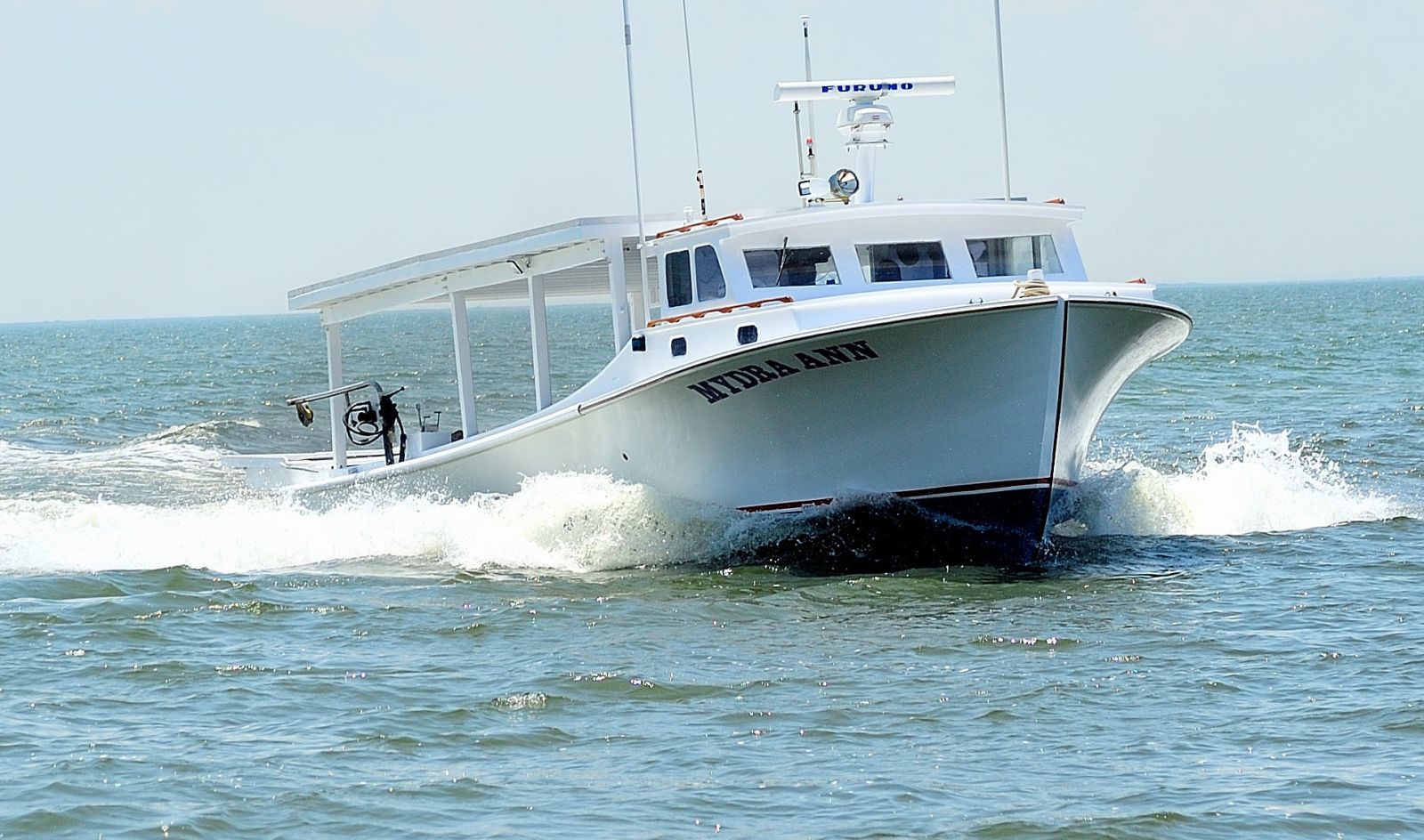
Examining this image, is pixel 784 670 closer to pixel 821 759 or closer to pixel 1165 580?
pixel 821 759

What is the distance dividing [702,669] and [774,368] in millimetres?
3543

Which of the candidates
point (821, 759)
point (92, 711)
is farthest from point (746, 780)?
point (92, 711)

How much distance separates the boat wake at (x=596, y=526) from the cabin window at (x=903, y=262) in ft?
6.65

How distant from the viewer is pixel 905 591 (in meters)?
12.9

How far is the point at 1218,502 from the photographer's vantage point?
16359mm

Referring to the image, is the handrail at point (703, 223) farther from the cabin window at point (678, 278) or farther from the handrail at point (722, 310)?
the handrail at point (722, 310)

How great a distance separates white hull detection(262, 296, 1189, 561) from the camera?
1304 centimetres

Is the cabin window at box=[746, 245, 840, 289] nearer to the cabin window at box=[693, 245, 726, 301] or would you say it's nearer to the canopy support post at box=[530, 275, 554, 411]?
the cabin window at box=[693, 245, 726, 301]

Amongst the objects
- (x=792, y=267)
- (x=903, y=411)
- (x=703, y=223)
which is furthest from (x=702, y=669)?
(x=703, y=223)

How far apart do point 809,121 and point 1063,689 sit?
835 cm

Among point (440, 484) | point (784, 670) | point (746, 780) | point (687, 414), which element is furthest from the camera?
point (440, 484)

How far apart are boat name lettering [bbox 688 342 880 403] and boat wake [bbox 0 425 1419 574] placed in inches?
46.3

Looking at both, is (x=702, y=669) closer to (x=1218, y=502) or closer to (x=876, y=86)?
(x=876, y=86)

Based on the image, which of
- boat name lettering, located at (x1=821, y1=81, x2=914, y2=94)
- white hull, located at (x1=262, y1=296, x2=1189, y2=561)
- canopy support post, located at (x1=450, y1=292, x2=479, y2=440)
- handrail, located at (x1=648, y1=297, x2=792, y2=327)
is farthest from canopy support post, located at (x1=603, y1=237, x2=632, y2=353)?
boat name lettering, located at (x1=821, y1=81, x2=914, y2=94)
